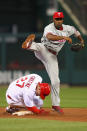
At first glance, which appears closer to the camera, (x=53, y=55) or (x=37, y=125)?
(x=37, y=125)

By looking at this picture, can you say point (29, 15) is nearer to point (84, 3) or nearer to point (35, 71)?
point (84, 3)

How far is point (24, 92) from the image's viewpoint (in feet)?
31.4

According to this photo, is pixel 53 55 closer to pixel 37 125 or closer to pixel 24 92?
pixel 24 92

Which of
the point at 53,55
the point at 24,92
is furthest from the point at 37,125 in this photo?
the point at 53,55

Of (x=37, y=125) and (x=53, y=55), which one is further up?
(x=53, y=55)

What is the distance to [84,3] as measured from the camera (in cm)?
2539

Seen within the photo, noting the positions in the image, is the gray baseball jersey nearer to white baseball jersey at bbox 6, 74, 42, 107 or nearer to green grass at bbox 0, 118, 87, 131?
white baseball jersey at bbox 6, 74, 42, 107

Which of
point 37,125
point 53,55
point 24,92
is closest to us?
point 37,125

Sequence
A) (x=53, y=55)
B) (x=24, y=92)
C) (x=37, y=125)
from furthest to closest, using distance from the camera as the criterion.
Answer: (x=53, y=55)
(x=24, y=92)
(x=37, y=125)

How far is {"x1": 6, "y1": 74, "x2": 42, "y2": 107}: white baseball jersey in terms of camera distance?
951cm

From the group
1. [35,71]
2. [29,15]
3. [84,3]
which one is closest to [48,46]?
[35,71]

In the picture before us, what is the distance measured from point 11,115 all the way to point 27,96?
725 millimetres

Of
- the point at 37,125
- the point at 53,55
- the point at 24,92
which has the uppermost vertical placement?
the point at 53,55

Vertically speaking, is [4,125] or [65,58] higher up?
[4,125]
